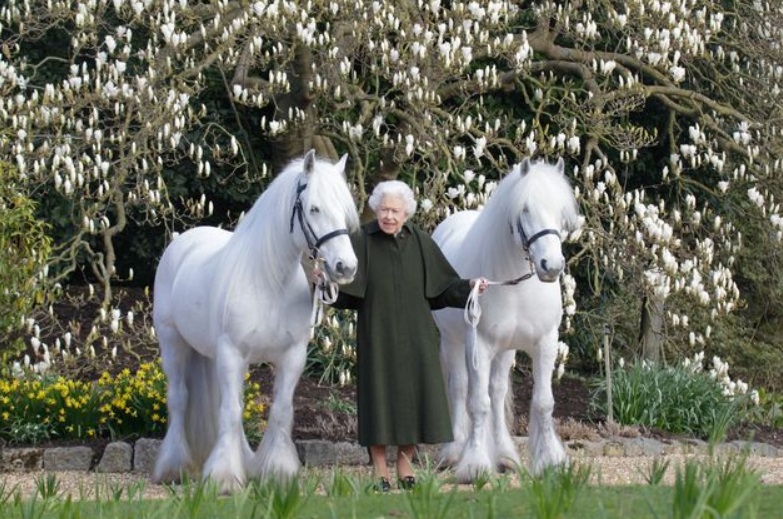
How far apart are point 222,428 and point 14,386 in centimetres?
253

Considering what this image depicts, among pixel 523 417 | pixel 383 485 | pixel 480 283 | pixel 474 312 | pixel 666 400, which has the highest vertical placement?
pixel 480 283

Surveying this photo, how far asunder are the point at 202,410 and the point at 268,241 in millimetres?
1440

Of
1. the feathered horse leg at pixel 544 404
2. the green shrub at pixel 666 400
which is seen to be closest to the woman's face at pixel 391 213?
the feathered horse leg at pixel 544 404

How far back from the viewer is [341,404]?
33.5 feet

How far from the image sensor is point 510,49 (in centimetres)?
1145

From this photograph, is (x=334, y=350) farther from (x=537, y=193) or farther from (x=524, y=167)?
(x=537, y=193)

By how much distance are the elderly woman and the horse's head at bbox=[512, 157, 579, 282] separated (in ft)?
1.10

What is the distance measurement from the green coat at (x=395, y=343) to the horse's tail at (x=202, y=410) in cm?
143

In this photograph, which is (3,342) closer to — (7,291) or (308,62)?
(7,291)

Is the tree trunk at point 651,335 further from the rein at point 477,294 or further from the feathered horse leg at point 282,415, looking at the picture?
the feathered horse leg at point 282,415

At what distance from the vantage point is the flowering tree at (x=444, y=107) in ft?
35.2

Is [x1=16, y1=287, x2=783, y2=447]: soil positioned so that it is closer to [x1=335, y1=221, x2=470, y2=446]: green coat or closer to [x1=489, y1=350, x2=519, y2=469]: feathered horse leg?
[x1=489, y1=350, x2=519, y2=469]: feathered horse leg

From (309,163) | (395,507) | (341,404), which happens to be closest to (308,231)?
(309,163)

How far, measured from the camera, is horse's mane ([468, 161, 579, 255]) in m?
7.27
